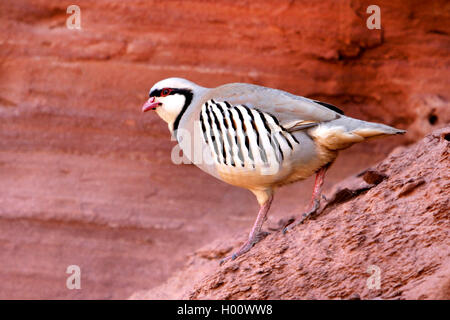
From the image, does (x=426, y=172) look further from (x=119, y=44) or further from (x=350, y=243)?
(x=119, y=44)

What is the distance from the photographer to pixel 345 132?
136 inches

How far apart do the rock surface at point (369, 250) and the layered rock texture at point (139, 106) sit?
7.10 feet

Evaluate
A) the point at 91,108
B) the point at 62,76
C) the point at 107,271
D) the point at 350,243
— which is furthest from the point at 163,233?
the point at 350,243

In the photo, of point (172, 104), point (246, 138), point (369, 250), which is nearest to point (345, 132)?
point (246, 138)

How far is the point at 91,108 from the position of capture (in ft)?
19.6

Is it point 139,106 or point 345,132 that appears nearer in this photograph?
point 345,132

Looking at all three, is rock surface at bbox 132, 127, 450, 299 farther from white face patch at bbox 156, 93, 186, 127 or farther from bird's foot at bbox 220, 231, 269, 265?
white face patch at bbox 156, 93, 186, 127

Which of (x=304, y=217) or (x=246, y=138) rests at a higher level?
(x=246, y=138)

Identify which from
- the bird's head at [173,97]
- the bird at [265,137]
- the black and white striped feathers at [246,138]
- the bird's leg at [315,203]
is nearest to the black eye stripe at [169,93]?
the bird's head at [173,97]

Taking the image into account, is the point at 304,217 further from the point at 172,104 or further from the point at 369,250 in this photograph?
the point at 172,104

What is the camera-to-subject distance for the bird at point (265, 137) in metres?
3.54

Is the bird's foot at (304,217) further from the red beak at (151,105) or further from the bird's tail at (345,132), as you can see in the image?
the red beak at (151,105)

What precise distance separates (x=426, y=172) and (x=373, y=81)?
2.58 metres

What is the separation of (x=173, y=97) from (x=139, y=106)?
1974mm
